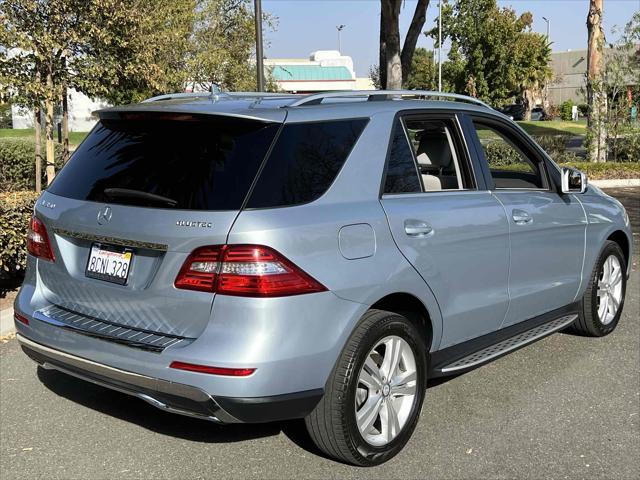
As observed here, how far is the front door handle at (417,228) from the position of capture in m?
3.44

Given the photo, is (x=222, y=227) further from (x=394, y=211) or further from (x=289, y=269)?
(x=394, y=211)

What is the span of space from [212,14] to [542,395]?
61.9 ft

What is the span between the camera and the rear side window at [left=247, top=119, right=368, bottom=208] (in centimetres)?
300

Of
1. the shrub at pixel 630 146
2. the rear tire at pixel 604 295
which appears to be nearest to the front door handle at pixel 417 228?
the rear tire at pixel 604 295

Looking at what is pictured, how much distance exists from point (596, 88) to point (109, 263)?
1769cm

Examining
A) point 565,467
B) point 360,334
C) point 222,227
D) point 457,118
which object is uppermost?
point 457,118

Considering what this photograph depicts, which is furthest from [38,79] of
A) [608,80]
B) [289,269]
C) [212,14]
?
[608,80]

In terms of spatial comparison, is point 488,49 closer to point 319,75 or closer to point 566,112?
point 566,112

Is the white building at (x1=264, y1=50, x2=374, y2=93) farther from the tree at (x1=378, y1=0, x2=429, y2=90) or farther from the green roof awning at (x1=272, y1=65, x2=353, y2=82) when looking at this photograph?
the tree at (x1=378, y1=0, x2=429, y2=90)

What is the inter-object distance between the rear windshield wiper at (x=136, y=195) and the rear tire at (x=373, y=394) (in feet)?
3.41

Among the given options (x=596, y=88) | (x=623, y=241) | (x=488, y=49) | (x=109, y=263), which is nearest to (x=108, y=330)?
(x=109, y=263)

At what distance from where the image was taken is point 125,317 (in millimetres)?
3148

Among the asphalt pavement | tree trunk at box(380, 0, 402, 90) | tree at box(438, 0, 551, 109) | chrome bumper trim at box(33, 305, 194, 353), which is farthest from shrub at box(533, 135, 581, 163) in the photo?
tree at box(438, 0, 551, 109)

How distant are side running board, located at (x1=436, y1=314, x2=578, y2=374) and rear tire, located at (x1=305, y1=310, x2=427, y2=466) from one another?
34 cm
